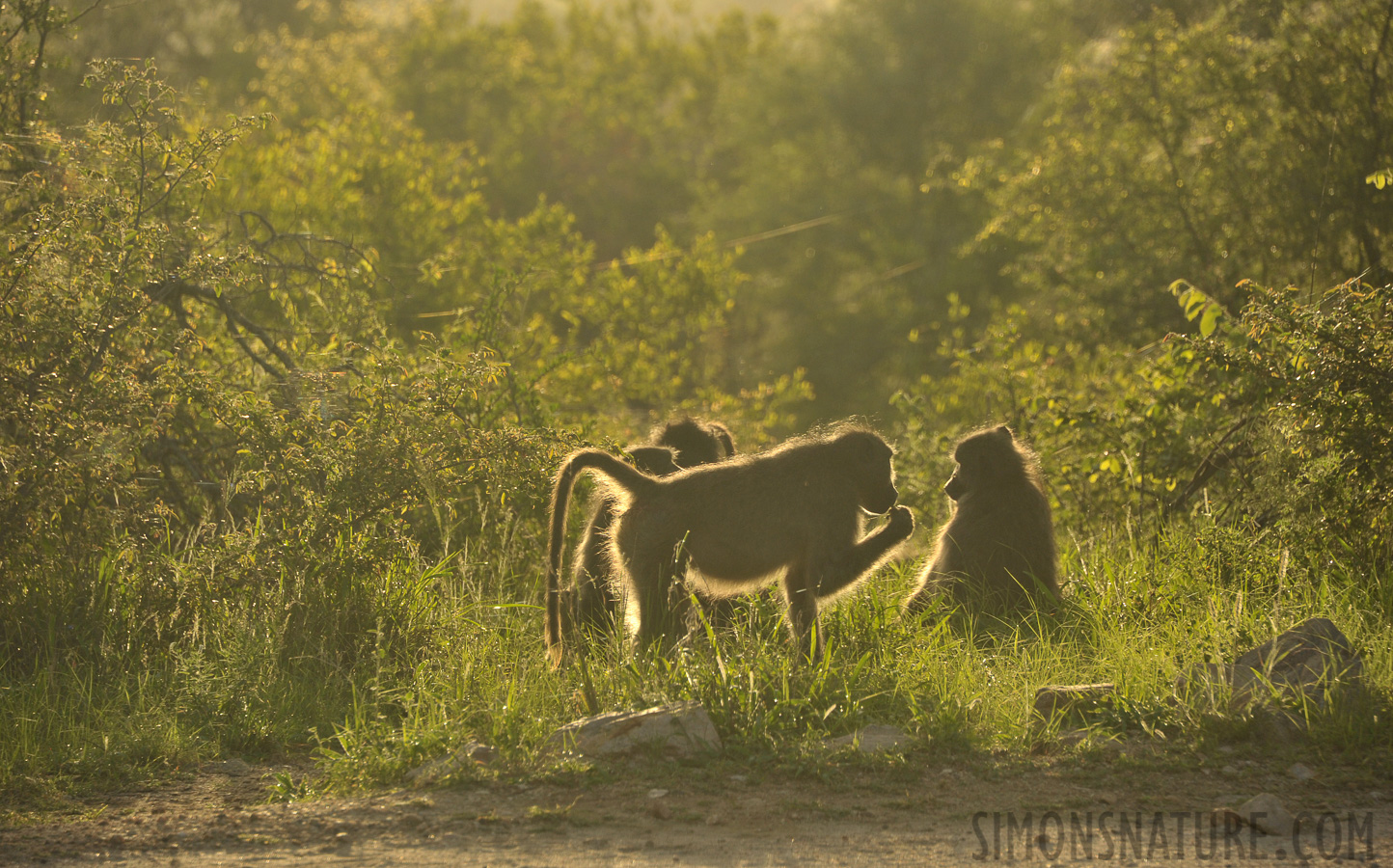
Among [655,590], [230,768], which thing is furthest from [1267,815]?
[230,768]

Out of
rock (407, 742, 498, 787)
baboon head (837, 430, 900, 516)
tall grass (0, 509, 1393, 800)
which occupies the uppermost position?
baboon head (837, 430, 900, 516)

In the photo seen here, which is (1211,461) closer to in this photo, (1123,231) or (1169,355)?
(1169,355)

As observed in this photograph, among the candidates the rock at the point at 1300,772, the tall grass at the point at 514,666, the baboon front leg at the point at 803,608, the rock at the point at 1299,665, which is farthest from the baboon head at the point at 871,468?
the rock at the point at 1300,772

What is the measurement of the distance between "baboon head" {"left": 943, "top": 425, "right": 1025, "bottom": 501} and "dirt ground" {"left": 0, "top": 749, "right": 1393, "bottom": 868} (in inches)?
88.1

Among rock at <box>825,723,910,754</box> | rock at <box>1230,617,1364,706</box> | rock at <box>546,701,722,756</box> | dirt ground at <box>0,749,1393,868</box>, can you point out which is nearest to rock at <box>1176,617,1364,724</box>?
rock at <box>1230,617,1364,706</box>

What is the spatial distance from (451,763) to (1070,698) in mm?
2331

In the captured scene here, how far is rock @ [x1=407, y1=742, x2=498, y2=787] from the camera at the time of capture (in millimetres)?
3821

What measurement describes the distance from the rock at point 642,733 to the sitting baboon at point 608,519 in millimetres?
804

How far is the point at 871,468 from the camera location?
5031 millimetres

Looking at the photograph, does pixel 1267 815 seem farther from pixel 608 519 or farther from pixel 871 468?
pixel 608 519

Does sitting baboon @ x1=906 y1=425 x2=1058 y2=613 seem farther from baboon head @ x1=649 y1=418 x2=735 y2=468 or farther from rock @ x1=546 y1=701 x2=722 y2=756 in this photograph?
rock @ x1=546 y1=701 x2=722 y2=756

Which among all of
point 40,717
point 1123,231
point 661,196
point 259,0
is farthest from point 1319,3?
point 259,0

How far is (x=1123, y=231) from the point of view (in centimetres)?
1339

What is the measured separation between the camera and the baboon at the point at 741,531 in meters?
4.69
